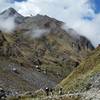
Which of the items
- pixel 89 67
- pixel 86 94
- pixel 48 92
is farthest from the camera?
pixel 89 67

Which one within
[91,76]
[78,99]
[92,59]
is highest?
[92,59]

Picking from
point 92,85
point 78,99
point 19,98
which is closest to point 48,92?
point 19,98

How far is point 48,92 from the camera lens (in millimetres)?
70000

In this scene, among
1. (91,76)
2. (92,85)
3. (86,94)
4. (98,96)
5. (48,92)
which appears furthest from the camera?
(48,92)

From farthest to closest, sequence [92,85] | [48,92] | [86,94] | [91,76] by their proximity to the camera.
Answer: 1. [48,92]
2. [91,76]
3. [92,85]
4. [86,94]

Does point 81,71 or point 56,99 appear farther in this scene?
point 81,71

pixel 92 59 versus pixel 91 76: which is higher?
pixel 92 59

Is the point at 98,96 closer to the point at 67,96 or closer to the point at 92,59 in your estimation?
the point at 67,96

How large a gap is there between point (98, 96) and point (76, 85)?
14.6 m

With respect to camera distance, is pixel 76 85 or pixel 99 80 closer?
pixel 99 80

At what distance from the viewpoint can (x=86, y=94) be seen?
5331 cm

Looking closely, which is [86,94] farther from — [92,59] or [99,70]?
[92,59]

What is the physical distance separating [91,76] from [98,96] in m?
14.5

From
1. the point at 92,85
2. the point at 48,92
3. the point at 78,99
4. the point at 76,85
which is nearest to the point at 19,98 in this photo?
the point at 48,92
